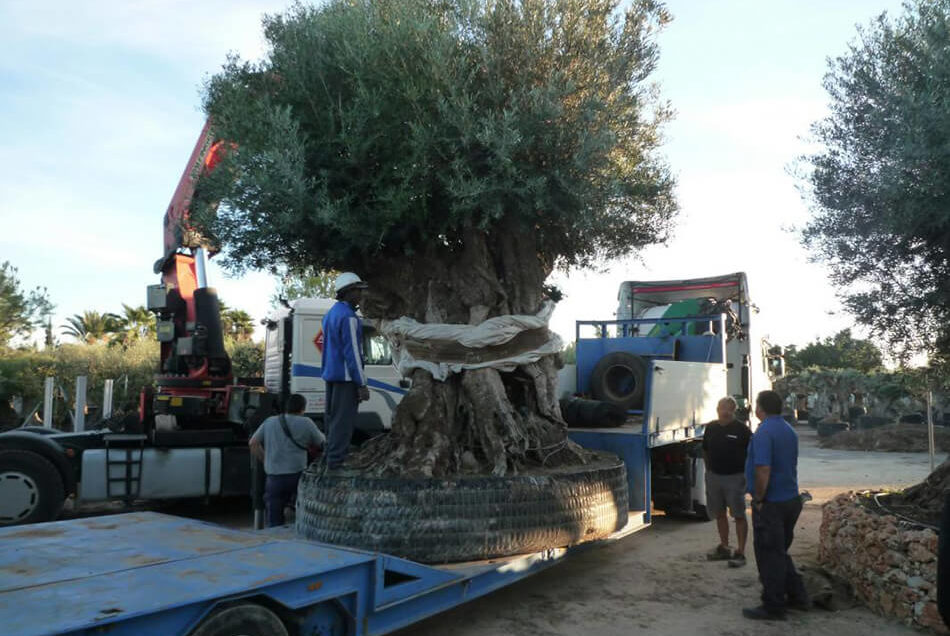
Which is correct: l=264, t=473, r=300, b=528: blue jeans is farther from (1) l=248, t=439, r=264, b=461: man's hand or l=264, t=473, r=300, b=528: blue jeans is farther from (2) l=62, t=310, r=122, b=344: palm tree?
(2) l=62, t=310, r=122, b=344: palm tree

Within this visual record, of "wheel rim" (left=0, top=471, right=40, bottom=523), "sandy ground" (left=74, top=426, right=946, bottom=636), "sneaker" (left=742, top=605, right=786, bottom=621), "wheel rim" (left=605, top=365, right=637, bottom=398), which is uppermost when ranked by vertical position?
"wheel rim" (left=605, top=365, right=637, bottom=398)

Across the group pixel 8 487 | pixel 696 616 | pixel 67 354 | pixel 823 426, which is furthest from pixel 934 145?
pixel 67 354

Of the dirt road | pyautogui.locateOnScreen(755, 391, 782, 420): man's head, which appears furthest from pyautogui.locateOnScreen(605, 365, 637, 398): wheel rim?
pyautogui.locateOnScreen(755, 391, 782, 420): man's head

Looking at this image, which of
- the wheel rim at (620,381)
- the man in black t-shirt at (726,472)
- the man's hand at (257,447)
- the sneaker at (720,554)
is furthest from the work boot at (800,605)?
the man's hand at (257,447)

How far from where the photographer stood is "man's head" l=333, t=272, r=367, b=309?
641 centimetres

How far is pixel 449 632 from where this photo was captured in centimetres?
567

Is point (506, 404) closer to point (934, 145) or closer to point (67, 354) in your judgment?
point (934, 145)

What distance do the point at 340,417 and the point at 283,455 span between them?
1.65 meters

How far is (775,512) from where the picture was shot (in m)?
6.12

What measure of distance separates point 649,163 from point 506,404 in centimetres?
319

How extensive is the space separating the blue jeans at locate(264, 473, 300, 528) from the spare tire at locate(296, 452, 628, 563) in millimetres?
1562

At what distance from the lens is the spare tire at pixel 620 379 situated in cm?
1031

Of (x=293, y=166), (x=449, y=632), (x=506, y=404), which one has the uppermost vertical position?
(x=293, y=166)

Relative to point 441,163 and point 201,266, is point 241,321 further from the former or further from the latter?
point 441,163
